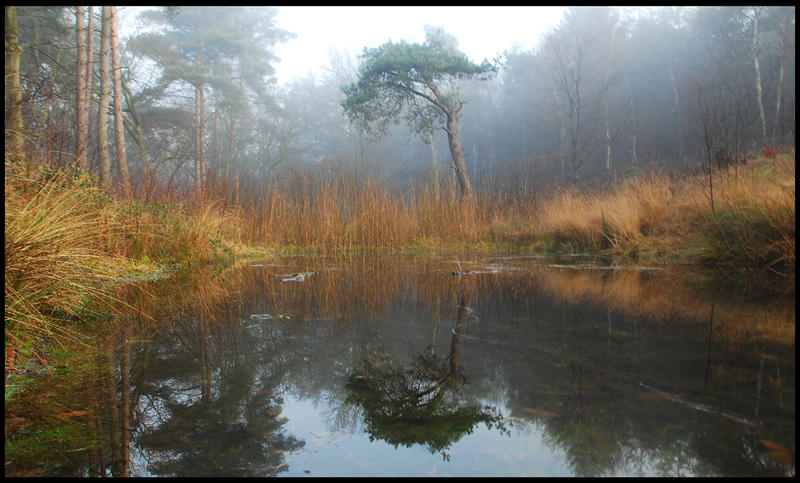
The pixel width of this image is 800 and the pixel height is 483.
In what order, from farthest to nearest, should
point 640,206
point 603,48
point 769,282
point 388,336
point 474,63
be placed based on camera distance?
1. point 603,48
2. point 474,63
3. point 640,206
4. point 769,282
5. point 388,336

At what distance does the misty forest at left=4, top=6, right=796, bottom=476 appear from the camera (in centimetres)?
124

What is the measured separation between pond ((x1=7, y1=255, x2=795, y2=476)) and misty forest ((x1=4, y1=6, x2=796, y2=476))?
0.02 m

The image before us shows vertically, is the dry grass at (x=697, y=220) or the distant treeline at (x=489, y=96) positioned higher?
the distant treeline at (x=489, y=96)

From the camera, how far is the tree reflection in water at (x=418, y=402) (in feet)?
2.71

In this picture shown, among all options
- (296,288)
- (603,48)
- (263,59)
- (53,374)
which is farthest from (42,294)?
(603,48)

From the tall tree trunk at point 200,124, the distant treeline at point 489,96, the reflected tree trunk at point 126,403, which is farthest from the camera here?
the tall tree trunk at point 200,124

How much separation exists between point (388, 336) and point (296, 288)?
1.41m

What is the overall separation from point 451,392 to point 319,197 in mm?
5978

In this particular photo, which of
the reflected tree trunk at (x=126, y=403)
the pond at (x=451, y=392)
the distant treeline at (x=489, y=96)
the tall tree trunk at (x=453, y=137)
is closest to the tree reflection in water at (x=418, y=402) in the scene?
the pond at (x=451, y=392)

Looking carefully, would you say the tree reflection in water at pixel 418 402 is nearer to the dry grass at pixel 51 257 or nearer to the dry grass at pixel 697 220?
the dry grass at pixel 51 257

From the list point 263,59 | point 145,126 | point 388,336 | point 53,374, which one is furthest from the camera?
point 263,59

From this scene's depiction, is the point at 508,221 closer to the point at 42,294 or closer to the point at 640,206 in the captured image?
the point at 640,206

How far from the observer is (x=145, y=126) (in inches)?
502

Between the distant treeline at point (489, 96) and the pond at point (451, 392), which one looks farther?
the distant treeline at point (489, 96)
